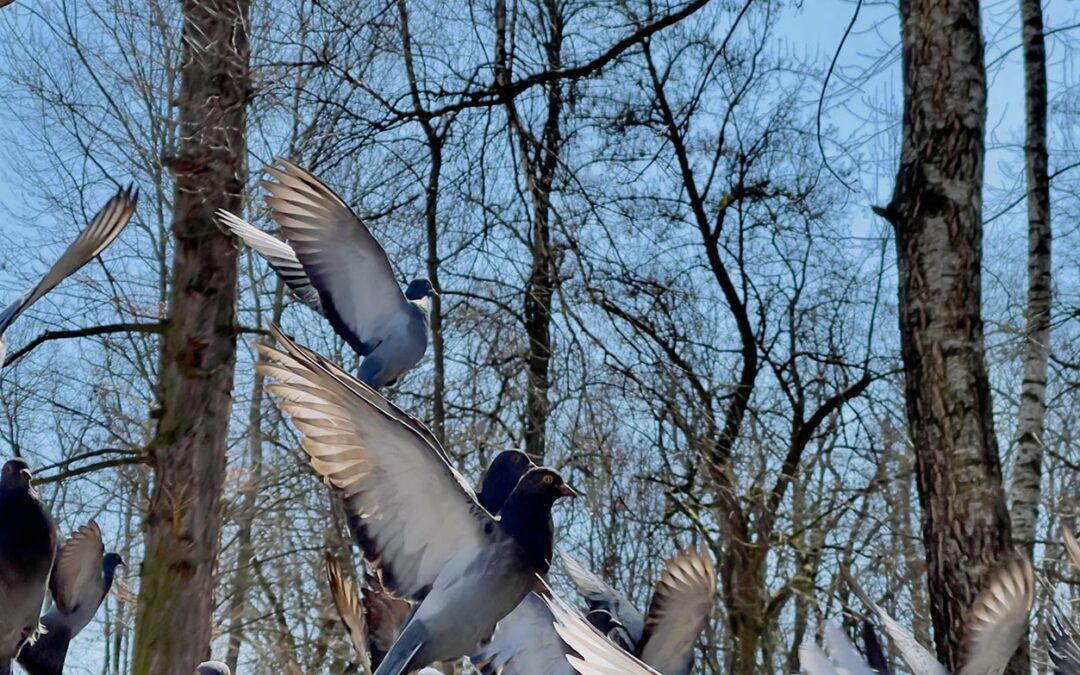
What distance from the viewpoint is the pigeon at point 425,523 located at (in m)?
2.45

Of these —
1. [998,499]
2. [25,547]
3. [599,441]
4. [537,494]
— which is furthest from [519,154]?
[537,494]

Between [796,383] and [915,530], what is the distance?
1738 mm

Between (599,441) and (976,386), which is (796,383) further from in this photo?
(976,386)

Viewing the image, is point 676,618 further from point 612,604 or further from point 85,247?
point 85,247

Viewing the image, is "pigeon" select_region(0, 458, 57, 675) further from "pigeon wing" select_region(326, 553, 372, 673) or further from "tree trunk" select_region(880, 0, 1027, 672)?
"tree trunk" select_region(880, 0, 1027, 672)

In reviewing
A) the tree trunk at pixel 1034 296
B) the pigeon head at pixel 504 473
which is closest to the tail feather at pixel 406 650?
the pigeon head at pixel 504 473

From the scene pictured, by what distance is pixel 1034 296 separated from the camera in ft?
22.2

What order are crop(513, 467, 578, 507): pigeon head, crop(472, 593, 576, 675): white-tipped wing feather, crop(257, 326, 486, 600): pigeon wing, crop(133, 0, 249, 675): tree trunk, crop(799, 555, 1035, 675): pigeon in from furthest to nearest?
crop(133, 0, 249, 675): tree trunk, crop(799, 555, 1035, 675): pigeon, crop(472, 593, 576, 675): white-tipped wing feather, crop(513, 467, 578, 507): pigeon head, crop(257, 326, 486, 600): pigeon wing

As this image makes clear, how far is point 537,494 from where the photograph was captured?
257 centimetres

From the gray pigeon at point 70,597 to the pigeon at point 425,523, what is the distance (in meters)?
2.07

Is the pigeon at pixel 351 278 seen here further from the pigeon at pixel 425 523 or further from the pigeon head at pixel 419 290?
the pigeon at pixel 425 523

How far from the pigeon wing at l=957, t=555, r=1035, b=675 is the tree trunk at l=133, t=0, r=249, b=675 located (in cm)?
318

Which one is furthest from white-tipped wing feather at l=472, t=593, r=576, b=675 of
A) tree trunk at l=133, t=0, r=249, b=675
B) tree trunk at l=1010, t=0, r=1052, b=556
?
tree trunk at l=1010, t=0, r=1052, b=556

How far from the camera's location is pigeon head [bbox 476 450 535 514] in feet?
10.0
